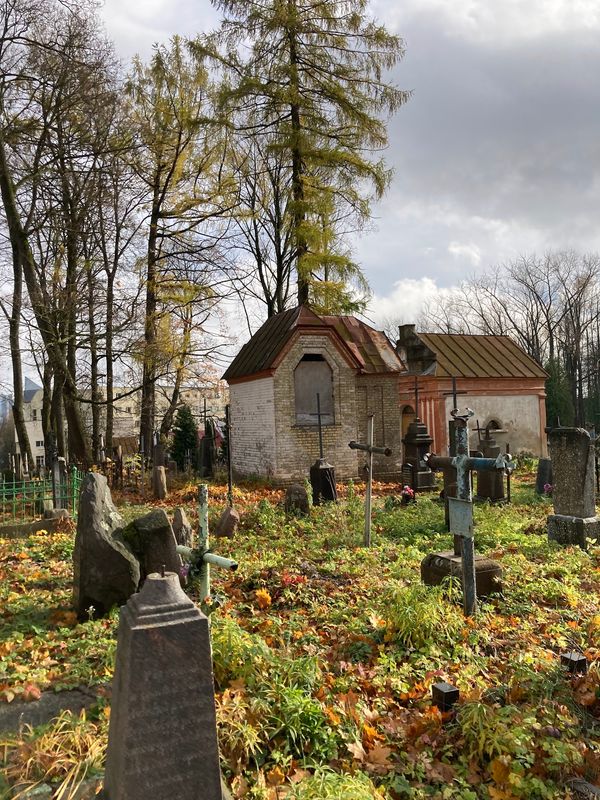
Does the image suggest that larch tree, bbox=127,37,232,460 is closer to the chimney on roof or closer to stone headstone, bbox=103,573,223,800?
the chimney on roof

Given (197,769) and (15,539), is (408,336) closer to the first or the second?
(15,539)

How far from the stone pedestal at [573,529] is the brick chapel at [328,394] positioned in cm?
743

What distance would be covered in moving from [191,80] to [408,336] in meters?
11.5

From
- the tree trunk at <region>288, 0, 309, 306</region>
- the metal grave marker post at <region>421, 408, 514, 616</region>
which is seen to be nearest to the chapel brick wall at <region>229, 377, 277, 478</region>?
the tree trunk at <region>288, 0, 309, 306</region>

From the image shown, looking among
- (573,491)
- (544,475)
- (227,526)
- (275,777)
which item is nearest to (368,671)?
(275,777)

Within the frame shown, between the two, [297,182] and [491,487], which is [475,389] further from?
[297,182]

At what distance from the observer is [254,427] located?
1608 cm

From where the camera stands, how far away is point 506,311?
127 ft

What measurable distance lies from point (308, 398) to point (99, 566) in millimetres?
10479

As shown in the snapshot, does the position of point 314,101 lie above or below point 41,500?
above

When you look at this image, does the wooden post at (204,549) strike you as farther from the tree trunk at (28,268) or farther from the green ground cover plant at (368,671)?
the tree trunk at (28,268)

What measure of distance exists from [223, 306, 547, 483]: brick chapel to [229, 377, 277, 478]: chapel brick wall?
0.09 ft

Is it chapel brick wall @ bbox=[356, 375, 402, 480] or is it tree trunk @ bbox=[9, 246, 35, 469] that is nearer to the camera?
tree trunk @ bbox=[9, 246, 35, 469]

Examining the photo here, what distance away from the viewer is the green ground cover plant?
3.20m
